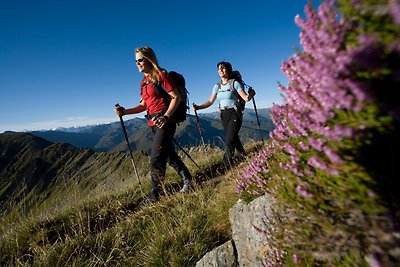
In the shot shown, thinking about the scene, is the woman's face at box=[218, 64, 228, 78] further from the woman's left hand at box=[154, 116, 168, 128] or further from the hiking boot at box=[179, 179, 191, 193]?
the hiking boot at box=[179, 179, 191, 193]

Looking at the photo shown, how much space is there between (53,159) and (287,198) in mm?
205387

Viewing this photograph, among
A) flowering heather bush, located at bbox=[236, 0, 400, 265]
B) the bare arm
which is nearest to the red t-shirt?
the bare arm

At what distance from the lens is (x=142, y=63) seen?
282 inches

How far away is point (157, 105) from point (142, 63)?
102 centimetres

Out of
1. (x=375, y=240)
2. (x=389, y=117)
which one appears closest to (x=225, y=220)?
(x=375, y=240)

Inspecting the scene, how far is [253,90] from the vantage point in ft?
31.8

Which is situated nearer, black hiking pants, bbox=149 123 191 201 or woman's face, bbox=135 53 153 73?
woman's face, bbox=135 53 153 73

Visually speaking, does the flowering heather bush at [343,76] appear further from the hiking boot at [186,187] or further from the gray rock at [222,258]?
the hiking boot at [186,187]

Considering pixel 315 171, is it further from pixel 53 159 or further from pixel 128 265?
pixel 53 159

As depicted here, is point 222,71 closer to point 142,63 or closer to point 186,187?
point 142,63

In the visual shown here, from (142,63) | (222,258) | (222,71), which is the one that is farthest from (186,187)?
(222,258)

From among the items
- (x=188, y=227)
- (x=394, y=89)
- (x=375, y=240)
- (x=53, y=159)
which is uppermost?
(x=394, y=89)

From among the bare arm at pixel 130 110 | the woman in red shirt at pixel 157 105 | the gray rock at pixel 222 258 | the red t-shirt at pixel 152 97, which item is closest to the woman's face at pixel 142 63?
the woman in red shirt at pixel 157 105

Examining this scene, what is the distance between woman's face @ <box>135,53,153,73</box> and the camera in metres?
7.14
